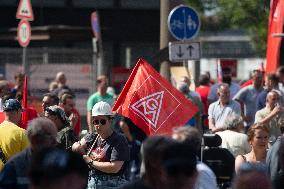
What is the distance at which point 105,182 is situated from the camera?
9.52 m

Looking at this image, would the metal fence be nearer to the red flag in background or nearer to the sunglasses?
the red flag in background

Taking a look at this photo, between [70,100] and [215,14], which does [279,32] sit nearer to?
[70,100]

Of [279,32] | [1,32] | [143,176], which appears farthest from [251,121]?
[1,32]

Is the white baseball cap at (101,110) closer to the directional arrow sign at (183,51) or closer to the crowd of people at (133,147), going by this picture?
the crowd of people at (133,147)

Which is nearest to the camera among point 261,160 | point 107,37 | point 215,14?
point 261,160

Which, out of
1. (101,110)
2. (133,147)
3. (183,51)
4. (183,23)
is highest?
(183,23)

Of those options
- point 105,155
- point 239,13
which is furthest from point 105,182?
point 239,13

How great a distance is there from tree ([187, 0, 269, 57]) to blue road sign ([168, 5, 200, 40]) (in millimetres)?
12041

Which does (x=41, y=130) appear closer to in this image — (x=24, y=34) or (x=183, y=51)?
(x=183, y=51)

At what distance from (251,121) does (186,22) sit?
2020 millimetres

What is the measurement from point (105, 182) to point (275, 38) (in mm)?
9420

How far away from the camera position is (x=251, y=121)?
58.5ft

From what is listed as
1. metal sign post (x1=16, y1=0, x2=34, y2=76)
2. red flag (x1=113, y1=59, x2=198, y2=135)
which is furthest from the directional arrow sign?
red flag (x1=113, y1=59, x2=198, y2=135)

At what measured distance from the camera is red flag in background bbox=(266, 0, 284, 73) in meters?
18.3
